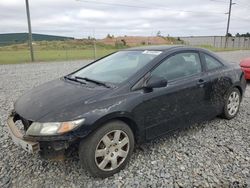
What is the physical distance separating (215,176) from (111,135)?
1.31m

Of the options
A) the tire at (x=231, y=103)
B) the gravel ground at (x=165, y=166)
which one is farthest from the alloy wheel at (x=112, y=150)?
the tire at (x=231, y=103)

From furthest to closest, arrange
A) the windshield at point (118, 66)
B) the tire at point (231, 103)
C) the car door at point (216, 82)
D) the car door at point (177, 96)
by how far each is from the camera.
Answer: the tire at point (231, 103), the car door at point (216, 82), the windshield at point (118, 66), the car door at point (177, 96)

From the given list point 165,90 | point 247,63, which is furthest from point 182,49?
point 247,63

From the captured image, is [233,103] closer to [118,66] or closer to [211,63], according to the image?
[211,63]

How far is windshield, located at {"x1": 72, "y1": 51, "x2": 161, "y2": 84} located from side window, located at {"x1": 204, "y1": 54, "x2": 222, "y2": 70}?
1.06m

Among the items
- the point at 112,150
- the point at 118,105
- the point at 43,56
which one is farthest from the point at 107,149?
the point at 43,56

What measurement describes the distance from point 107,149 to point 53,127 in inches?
27.0

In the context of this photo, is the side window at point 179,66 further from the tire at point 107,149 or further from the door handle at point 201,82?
the tire at point 107,149

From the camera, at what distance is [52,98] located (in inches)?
115

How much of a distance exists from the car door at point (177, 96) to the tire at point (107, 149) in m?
0.37

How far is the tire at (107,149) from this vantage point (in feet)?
8.62

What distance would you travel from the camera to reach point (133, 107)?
291 cm

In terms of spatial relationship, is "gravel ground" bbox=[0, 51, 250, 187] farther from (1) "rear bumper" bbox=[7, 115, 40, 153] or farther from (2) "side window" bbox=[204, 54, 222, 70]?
(2) "side window" bbox=[204, 54, 222, 70]

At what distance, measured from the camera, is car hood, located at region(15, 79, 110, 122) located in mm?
2674
